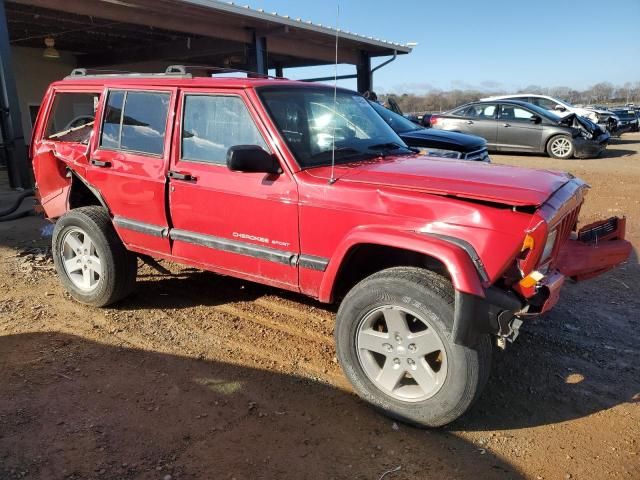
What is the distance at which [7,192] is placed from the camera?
9922mm

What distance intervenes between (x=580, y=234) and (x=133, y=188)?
3.36 meters

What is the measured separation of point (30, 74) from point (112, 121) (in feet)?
44.9

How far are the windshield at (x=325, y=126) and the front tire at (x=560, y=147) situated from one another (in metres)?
11.3

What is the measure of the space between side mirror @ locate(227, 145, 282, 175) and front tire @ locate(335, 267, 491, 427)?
0.98 metres

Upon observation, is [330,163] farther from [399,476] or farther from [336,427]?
[399,476]

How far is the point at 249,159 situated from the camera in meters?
3.24

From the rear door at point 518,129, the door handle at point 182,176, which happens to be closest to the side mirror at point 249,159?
the door handle at point 182,176

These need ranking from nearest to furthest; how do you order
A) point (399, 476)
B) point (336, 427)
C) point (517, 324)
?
point (399, 476)
point (517, 324)
point (336, 427)

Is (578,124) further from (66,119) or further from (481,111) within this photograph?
(66,119)

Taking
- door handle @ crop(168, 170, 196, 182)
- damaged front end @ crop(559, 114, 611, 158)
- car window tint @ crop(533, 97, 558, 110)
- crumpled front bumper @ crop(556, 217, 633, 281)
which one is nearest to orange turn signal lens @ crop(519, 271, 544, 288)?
crumpled front bumper @ crop(556, 217, 633, 281)

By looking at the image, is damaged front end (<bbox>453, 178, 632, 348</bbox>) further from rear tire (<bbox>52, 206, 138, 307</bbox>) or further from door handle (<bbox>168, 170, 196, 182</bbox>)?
rear tire (<bbox>52, 206, 138, 307</bbox>)

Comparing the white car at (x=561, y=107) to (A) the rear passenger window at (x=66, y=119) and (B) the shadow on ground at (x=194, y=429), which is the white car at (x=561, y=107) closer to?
(A) the rear passenger window at (x=66, y=119)

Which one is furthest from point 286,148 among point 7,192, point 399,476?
point 7,192

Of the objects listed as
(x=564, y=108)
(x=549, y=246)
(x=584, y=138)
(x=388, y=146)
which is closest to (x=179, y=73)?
(x=388, y=146)
